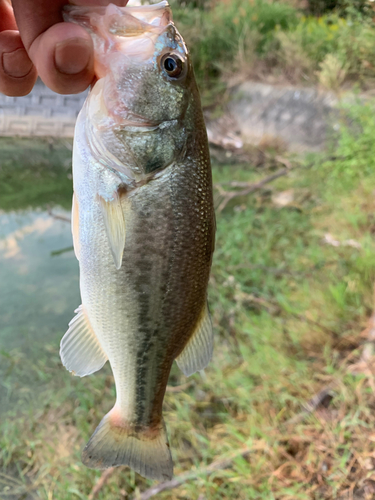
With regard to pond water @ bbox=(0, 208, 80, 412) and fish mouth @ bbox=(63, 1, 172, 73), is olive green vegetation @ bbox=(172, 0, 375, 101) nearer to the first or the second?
pond water @ bbox=(0, 208, 80, 412)

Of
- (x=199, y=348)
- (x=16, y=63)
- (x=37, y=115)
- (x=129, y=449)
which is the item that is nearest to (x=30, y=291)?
(x=16, y=63)

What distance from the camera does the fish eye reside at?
1.03m

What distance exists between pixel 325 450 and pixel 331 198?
3.62m

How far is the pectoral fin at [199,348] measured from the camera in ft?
3.83

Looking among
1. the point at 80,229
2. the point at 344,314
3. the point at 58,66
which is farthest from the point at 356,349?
the point at 58,66

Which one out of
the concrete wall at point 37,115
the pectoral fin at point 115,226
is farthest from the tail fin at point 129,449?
the concrete wall at point 37,115

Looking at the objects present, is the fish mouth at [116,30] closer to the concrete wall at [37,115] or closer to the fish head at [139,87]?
the fish head at [139,87]

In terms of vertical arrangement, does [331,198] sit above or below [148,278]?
below

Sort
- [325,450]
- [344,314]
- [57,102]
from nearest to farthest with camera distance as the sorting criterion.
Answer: [325,450], [344,314], [57,102]

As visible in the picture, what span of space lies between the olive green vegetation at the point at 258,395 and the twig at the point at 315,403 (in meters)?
0.01

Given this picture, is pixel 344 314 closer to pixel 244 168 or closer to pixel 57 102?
pixel 244 168

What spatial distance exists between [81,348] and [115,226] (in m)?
0.46

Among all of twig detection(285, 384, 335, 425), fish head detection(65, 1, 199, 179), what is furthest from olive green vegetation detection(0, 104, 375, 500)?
fish head detection(65, 1, 199, 179)

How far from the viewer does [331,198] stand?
4.90m
